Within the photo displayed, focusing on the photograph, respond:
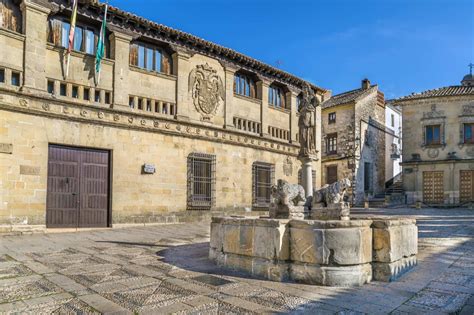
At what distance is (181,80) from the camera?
16547mm

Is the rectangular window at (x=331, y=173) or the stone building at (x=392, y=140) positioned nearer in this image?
the rectangular window at (x=331, y=173)

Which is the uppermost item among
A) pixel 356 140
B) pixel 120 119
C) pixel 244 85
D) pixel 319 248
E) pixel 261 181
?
pixel 244 85

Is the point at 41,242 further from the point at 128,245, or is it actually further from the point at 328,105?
the point at 328,105

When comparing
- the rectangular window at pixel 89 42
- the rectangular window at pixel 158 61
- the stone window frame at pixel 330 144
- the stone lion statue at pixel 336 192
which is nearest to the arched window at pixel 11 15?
the rectangular window at pixel 89 42

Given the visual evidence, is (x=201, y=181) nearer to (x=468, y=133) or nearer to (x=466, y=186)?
(x=466, y=186)

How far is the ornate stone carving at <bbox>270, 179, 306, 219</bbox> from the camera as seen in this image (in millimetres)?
8352

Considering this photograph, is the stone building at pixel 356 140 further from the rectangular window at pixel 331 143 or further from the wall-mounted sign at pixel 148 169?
the wall-mounted sign at pixel 148 169

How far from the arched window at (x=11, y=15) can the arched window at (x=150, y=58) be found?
415 centimetres

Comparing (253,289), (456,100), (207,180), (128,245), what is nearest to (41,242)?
(128,245)

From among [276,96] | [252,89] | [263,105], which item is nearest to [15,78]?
[252,89]

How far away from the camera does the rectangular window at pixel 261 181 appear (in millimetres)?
19578

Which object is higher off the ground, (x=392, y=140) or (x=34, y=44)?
(x=34, y=44)

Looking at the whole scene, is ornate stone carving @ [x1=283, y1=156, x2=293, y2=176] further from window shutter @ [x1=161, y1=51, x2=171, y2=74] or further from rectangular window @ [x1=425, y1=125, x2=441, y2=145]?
rectangular window @ [x1=425, y1=125, x2=441, y2=145]

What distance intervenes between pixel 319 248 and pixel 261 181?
14790 mm
